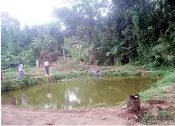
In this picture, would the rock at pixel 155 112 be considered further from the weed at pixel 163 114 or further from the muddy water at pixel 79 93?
the muddy water at pixel 79 93

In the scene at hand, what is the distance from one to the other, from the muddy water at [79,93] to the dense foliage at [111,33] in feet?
16.0

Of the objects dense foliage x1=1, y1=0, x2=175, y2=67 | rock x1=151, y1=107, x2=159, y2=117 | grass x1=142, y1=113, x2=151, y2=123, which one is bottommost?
grass x1=142, y1=113, x2=151, y2=123

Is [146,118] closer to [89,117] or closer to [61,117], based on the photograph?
[89,117]

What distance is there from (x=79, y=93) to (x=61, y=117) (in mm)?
5560

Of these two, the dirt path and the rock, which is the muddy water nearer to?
the dirt path

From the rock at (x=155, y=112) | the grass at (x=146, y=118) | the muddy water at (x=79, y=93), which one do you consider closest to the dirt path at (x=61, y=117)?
the grass at (x=146, y=118)

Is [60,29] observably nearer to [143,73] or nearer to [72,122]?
[143,73]

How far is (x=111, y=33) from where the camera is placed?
23031 mm

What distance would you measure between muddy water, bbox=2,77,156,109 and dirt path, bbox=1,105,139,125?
6.67 ft

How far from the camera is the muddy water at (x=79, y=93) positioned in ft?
34.6

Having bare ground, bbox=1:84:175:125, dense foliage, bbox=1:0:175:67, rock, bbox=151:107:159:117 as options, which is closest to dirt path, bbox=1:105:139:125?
bare ground, bbox=1:84:175:125

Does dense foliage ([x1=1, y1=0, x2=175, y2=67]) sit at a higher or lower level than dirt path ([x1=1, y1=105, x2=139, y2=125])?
higher

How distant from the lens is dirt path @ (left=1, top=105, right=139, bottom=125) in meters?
6.58

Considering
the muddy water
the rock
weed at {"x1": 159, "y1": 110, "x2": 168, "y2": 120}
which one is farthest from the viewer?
the muddy water
